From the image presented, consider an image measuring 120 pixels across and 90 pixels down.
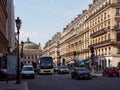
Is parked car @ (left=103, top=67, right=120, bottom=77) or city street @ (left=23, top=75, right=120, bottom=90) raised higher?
parked car @ (left=103, top=67, right=120, bottom=77)

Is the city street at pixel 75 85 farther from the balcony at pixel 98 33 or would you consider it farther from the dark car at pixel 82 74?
the balcony at pixel 98 33

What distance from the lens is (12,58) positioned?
29.0 metres

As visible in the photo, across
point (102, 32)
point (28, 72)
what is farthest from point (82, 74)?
point (102, 32)

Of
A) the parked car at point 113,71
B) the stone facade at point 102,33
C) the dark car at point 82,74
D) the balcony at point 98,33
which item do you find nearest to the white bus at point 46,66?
the stone facade at point 102,33

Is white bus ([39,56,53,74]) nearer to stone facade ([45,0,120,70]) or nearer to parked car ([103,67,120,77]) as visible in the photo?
stone facade ([45,0,120,70])

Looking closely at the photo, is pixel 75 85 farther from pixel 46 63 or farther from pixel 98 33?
pixel 98 33

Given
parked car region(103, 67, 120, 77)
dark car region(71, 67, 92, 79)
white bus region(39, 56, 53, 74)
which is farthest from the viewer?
white bus region(39, 56, 53, 74)

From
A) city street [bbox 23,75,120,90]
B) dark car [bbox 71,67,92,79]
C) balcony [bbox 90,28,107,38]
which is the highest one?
balcony [bbox 90,28,107,38]

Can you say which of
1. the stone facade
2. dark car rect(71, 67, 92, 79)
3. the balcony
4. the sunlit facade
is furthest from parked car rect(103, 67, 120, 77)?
the balcony

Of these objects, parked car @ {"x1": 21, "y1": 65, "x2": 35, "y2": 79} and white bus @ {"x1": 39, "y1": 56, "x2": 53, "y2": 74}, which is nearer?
parked car @ {"x1": 21, "y1": 65, "x2": 35, "y2": 79}

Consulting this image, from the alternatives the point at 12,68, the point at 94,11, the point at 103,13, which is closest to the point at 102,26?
the point at 103,13

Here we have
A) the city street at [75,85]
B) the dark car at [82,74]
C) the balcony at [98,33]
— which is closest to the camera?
the city street at [75,85]

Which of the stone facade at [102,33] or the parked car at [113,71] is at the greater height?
the stone facade at [102,33]

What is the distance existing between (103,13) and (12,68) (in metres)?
59.4
